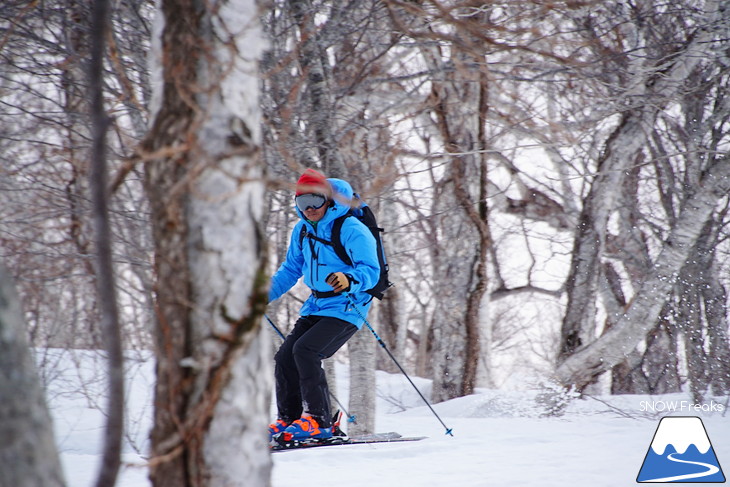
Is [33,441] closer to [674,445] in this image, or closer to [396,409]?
[674,445]

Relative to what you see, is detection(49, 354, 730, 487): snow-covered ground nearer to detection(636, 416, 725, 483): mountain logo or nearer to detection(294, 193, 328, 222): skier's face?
detection(636, 416, 725, 483): mountain logo

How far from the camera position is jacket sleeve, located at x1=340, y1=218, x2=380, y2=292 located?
14.0 feet

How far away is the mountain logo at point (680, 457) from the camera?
3.72 metres

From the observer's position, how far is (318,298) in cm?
466

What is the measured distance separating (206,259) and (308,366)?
2549mm

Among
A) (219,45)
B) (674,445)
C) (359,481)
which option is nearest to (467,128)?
(674,445)

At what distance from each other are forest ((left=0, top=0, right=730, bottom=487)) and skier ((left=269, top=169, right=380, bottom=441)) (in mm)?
399

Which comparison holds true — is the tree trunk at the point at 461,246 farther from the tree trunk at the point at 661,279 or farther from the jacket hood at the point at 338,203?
the jacket hood at the point at 338,203

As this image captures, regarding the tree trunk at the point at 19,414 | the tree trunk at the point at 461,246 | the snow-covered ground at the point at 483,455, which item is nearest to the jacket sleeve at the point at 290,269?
the snow-covered ground at the point at 483,455

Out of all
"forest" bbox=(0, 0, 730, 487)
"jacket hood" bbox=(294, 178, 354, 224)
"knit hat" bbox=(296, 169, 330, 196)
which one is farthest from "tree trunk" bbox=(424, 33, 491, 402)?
"knit hat" bbox=(296, 169, 330, 196)

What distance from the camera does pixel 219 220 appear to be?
6.72 feet

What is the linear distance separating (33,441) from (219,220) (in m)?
0.82

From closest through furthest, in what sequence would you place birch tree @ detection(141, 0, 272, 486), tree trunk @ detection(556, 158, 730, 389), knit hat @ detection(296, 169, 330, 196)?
birch tree @ detection(141, 0, 272, 486) < knit hat @ detection(296, 169, 330, 196) < tree trunk @ detection(556, 158, 730, 389)

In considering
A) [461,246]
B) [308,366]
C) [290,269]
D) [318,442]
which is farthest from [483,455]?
[461,246]
